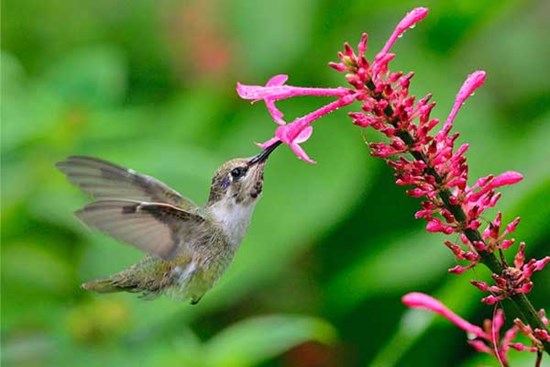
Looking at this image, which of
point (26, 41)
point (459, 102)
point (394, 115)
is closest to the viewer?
point (394, 115)

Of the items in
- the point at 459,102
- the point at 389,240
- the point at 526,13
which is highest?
the point at 526,13

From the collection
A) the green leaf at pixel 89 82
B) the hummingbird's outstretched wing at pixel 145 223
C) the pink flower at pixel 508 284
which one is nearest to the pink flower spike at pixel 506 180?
the pink flower at pixel 508 284

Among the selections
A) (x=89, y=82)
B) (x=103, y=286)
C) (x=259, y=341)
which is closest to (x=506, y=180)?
(x=103, y=286)

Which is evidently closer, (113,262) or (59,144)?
(113,262)

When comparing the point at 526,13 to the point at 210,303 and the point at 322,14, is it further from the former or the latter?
the point at 210,303

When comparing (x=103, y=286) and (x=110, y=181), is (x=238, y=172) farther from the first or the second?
(x=103, y=286)

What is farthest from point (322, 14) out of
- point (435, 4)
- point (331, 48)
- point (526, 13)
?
point (526, 13)
